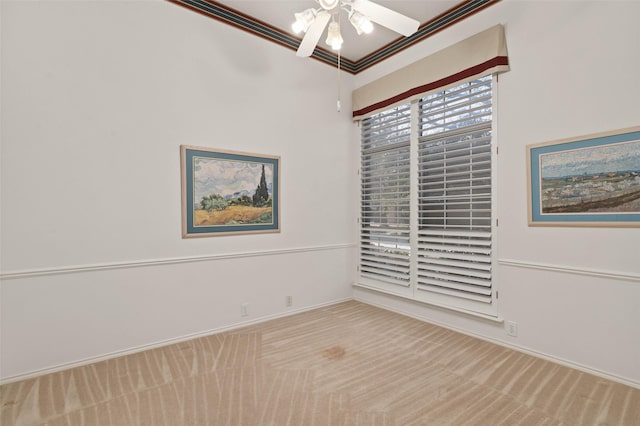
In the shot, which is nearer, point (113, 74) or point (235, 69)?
point (113, 74)

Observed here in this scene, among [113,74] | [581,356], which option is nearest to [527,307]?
[581,356]

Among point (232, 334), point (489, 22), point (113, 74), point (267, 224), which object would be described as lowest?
point (232, 334)

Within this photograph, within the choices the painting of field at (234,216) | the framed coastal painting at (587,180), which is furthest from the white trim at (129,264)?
the framed coastal painting at (587,180)

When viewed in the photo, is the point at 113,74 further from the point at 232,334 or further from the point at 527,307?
the point at 527,307

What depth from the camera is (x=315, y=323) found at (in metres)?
3.49

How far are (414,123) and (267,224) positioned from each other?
6.93 ft

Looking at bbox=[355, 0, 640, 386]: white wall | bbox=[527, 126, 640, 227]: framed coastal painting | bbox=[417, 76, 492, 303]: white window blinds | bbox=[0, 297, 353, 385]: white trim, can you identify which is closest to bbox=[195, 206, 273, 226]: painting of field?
bbox=[0, 297, 353, 385]: white trim

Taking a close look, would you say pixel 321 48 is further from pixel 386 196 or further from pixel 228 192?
pixel 228 192

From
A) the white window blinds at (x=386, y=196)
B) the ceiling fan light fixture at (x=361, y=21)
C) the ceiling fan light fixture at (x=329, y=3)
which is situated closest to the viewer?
the ceiling fan light fixture at (x=329, y=3)

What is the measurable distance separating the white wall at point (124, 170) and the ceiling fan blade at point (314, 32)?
3.52 ft

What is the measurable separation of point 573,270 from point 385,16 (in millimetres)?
2463

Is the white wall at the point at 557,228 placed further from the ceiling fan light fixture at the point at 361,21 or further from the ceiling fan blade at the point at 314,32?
the ceiling fan blade at the point at 314,32

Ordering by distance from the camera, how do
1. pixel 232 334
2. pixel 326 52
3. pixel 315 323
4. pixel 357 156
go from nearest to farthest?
pixel 232 334
pixel 315 323
pixel 326 52
pixel 357 156

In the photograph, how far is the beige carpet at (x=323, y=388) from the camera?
6.28 feet
